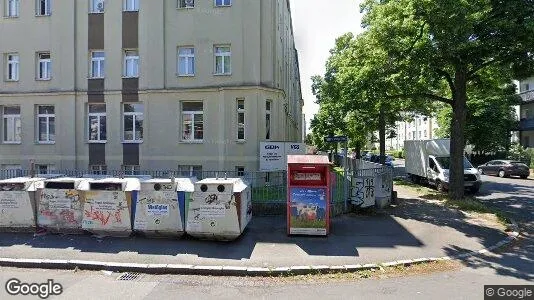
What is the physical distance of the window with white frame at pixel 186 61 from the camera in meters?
17.4

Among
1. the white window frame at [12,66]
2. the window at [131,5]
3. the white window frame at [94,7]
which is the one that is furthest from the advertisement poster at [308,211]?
the white window frame at [12,66]

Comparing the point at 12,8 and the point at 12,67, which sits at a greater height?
the point at 12,8

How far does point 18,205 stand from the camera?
9.05 metres

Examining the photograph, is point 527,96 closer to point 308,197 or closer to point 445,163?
point 445,163

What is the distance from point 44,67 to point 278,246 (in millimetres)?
16307

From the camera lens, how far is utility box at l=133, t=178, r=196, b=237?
8500 millimetres

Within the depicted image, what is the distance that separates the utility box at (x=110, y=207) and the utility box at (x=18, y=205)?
1.45 meters

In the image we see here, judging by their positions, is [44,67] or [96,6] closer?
[96,6]

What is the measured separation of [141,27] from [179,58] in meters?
2.24

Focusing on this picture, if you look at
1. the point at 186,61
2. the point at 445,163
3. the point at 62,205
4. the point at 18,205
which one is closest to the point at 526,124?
the point at 445,163

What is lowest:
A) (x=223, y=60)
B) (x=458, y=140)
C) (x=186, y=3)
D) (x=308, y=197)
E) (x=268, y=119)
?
(x=308, y=197)

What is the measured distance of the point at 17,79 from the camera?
18.7 metres

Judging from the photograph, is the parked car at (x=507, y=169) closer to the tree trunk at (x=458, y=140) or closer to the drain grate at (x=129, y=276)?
the tree trunk at (x=458, y=140)

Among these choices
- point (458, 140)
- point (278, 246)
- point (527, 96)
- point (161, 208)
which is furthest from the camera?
point (527, 96)
